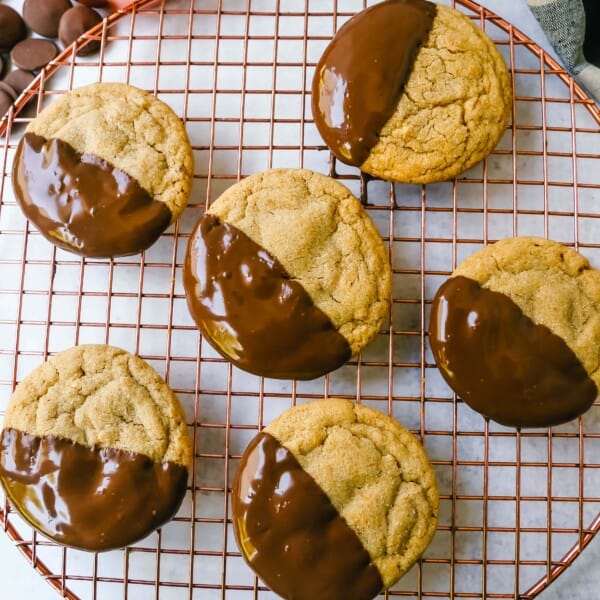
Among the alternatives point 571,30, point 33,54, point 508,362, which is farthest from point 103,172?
point 571,30

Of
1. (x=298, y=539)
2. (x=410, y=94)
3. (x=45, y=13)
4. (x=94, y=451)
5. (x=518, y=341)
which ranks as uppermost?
(x=45, y=13)

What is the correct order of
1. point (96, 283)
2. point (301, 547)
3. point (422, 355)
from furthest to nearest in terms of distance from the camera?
point (96, 283)
point (422, 355)
point (301, 547)

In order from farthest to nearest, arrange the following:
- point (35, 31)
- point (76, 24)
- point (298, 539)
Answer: point (35, 31)
point (76, 24)
point (298, 539)

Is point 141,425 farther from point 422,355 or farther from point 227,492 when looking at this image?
point 422,355

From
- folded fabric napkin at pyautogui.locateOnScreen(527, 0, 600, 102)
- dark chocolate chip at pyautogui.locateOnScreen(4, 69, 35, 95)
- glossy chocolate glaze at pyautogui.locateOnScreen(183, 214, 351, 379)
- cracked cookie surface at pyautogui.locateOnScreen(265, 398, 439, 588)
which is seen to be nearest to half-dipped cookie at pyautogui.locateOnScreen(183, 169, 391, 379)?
glossy chocolate glaze at pyautogui.locateOnScreen(183, 214, 351, 379)

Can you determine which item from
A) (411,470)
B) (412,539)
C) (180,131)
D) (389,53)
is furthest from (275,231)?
(412,539)

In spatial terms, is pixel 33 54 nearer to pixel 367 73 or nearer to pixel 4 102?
pixel 4 102

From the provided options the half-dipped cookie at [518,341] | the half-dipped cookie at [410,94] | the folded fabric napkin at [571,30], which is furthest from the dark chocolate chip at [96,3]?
the half-dipped cookie at [518,341]
